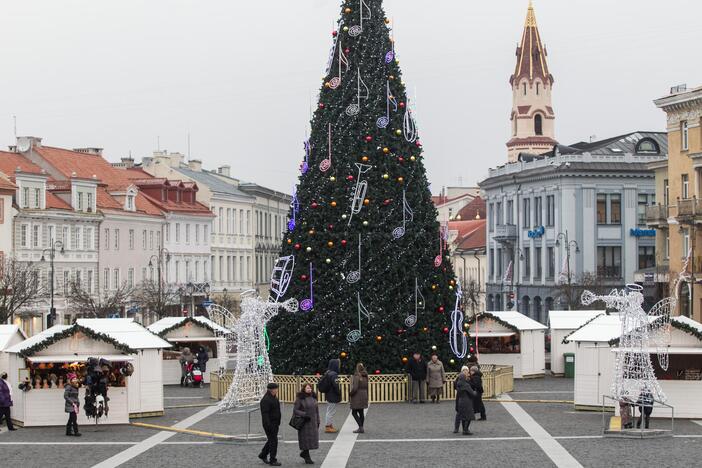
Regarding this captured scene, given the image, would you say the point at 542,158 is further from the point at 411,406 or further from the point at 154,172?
the point at 411,406

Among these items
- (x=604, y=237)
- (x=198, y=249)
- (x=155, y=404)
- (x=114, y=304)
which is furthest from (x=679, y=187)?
(x=155, y=404)

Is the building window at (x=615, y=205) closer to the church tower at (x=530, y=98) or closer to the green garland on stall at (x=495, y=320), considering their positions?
the green garland on stall at (x=495, y=320)

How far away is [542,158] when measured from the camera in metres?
104

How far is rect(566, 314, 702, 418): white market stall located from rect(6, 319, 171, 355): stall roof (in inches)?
372

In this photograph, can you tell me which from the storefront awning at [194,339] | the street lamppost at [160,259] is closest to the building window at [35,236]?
the street lamppost at [160,259]

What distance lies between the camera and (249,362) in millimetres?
30422

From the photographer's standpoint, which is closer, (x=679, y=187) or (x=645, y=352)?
(x=645, y=352)

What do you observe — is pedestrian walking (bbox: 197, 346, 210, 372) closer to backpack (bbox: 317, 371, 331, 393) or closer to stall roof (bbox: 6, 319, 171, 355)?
stall roof (bbox: 6, 319, 171, 355)

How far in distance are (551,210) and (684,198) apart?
82.6ft

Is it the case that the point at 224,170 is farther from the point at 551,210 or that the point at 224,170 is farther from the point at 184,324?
the point at 184,324

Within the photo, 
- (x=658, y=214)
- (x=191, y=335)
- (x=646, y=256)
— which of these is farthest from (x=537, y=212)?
(x=191, y=335)

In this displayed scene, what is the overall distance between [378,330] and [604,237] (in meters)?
58.7

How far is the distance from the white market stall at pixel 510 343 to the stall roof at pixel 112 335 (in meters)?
14.9

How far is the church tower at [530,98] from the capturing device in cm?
15112
